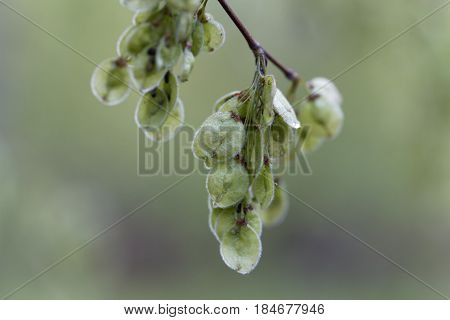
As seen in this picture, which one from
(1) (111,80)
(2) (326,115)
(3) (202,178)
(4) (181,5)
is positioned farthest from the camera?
(3) (202,178)

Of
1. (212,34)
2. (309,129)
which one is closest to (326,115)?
(309,129)

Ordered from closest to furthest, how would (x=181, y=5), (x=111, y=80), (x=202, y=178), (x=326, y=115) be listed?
(x=181, y=5) → (x=111, y=80) → (x=326, y=115) → (x=202, y=178)

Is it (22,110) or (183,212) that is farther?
(183,212)

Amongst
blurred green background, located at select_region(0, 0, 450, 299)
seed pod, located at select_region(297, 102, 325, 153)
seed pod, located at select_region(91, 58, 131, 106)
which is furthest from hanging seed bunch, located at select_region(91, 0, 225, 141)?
blurred green background, located at select_region(0, 0, 450, 299)

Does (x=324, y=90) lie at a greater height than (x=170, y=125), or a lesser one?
greater

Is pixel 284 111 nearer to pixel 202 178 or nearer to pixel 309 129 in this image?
pixel 309 129

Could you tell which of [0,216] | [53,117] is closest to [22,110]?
[53,117]
